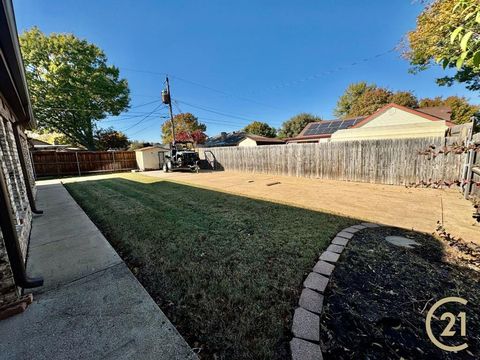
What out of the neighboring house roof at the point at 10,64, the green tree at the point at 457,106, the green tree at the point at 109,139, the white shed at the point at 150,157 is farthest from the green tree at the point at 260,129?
the neighboring house roof at the point at 10,64

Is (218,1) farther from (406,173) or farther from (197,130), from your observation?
(197,130)

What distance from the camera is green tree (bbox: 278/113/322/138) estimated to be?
3409cm

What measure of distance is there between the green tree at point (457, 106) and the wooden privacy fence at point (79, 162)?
33380mm

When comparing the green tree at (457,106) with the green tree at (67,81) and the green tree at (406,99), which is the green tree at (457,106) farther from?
the green tree at (67,81)

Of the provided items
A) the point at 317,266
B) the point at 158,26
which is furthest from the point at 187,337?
the point at 158,26

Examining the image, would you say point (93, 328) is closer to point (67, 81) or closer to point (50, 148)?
point (50, 148)

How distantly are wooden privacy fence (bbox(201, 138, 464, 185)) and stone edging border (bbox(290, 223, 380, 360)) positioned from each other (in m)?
3.59

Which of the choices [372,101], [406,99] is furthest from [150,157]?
[406,99]

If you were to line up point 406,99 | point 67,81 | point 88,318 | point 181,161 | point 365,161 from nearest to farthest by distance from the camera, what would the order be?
point 88,318 → point 365,161 → point 181,161 → point 67,81 → point 406,99

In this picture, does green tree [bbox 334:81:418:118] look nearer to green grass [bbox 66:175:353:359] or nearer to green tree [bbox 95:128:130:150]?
green grass [bbox 66:175:353:359]

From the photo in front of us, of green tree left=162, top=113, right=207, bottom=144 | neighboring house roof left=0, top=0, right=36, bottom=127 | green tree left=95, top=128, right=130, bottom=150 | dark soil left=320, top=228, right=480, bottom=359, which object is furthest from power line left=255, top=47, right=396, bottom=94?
green tree left=95, top=128, right=130, bottom=150

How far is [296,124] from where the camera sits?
34.8 m

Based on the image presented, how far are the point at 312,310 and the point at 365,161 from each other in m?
7.43

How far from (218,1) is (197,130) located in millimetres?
30052
